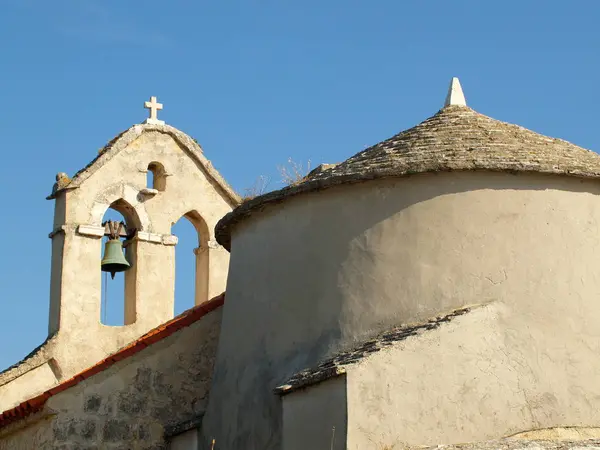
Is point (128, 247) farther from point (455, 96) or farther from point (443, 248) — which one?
point (443, 248)

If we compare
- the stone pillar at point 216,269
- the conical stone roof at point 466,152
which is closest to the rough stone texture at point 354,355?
the conical stone roof at point 466,152

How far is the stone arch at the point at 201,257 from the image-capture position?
60.2 feet

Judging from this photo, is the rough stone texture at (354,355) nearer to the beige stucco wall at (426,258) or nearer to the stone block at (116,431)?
the beige stucco wall at (426,258)

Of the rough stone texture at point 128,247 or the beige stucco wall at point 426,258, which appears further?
the rough stone texture at point 128,247

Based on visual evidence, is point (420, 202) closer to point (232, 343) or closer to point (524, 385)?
point (524, 385)

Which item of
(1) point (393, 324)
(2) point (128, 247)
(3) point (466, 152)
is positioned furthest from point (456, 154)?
(2) point (128, 247)

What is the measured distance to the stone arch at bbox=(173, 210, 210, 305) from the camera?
18359 millimetres

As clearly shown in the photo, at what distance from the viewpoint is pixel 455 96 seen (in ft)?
47.8

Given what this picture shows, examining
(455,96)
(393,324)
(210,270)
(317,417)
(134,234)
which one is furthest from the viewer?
(210,270)

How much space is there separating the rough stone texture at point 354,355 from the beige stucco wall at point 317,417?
72 mm

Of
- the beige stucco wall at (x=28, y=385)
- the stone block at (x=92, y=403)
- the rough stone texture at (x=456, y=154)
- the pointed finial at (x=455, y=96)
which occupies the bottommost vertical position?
the stone block at (x=92, y=403)

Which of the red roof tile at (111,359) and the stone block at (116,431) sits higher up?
the red roof tile at (111,359)

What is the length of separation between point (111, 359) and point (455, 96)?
16.5ft

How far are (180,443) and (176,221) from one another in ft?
13.7
